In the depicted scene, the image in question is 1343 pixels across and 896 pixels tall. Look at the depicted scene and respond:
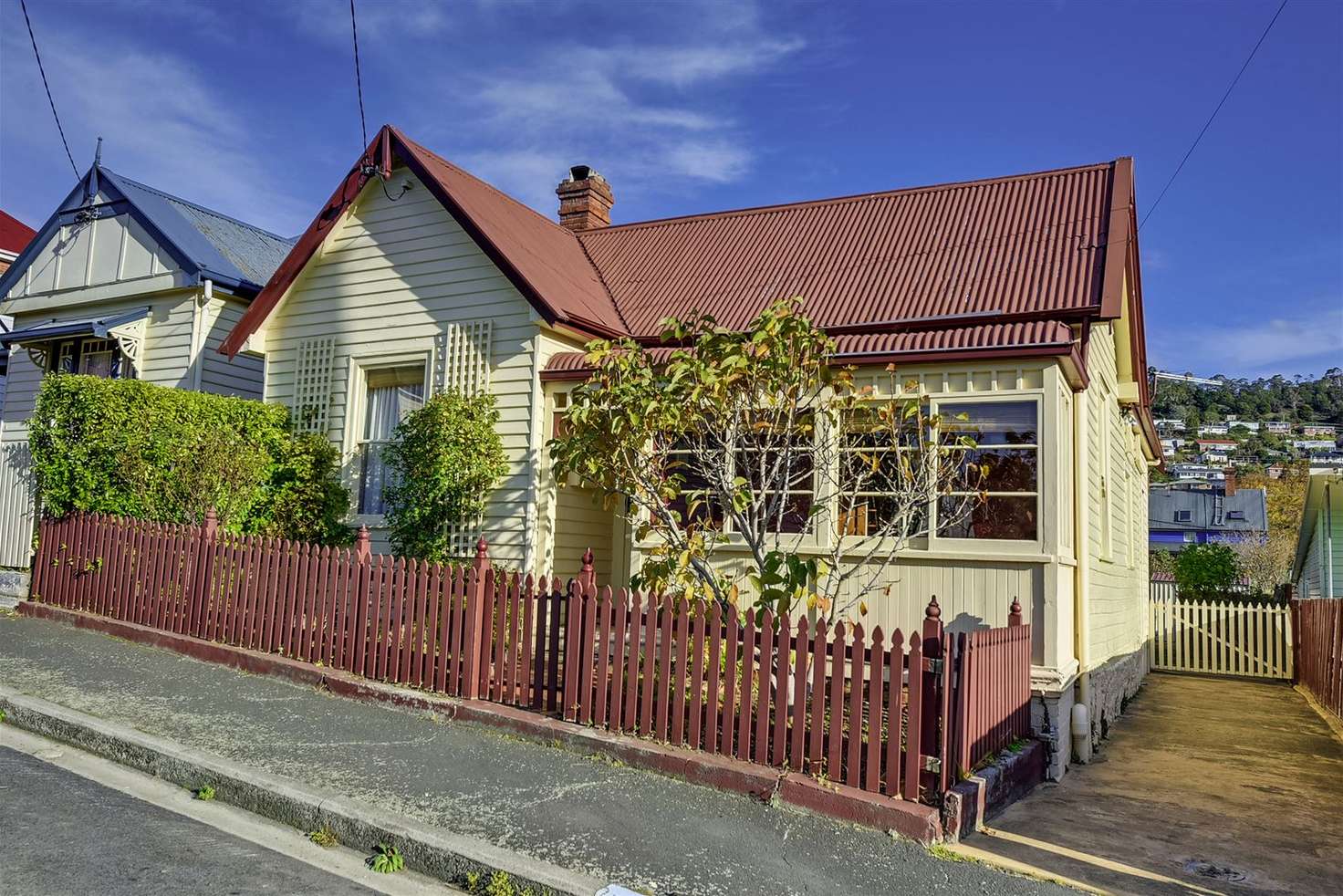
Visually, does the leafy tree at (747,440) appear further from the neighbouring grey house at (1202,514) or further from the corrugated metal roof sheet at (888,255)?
the neighbouring grey house at (1202,514)

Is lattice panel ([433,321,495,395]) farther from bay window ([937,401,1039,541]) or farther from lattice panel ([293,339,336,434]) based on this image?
bay window ([937,401,1039,541])

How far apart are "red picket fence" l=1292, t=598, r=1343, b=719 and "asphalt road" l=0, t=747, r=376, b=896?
13212 mm

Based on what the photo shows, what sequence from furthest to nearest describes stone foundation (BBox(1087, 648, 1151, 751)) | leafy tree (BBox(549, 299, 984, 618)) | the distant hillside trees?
1. the distant hillside trees
2. stone foundation (BBox(1087, 648, 1151, 751))
3. leafy tree (BBox(549, 299, 984, 618))

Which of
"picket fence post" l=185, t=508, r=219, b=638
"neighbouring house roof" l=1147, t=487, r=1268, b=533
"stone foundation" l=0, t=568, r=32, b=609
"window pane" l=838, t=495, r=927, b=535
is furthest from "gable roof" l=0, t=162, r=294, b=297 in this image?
"neighbouring house roof" l=1147, t=487, r=1268, b=533

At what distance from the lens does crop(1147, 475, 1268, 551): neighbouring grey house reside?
5822 centimetres

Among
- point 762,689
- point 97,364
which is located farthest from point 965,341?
point 97,364

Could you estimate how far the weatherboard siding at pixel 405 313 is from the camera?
1145 cm

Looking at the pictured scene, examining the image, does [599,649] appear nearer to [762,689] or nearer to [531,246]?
[762,689]

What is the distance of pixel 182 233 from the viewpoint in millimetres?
15656

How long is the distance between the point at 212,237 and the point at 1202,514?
195 ft

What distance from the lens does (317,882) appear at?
500 centimetres

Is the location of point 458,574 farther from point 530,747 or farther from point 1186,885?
point 1186,885

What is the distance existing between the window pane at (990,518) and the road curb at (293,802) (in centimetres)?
528

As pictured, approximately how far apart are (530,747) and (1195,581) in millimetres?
26119
